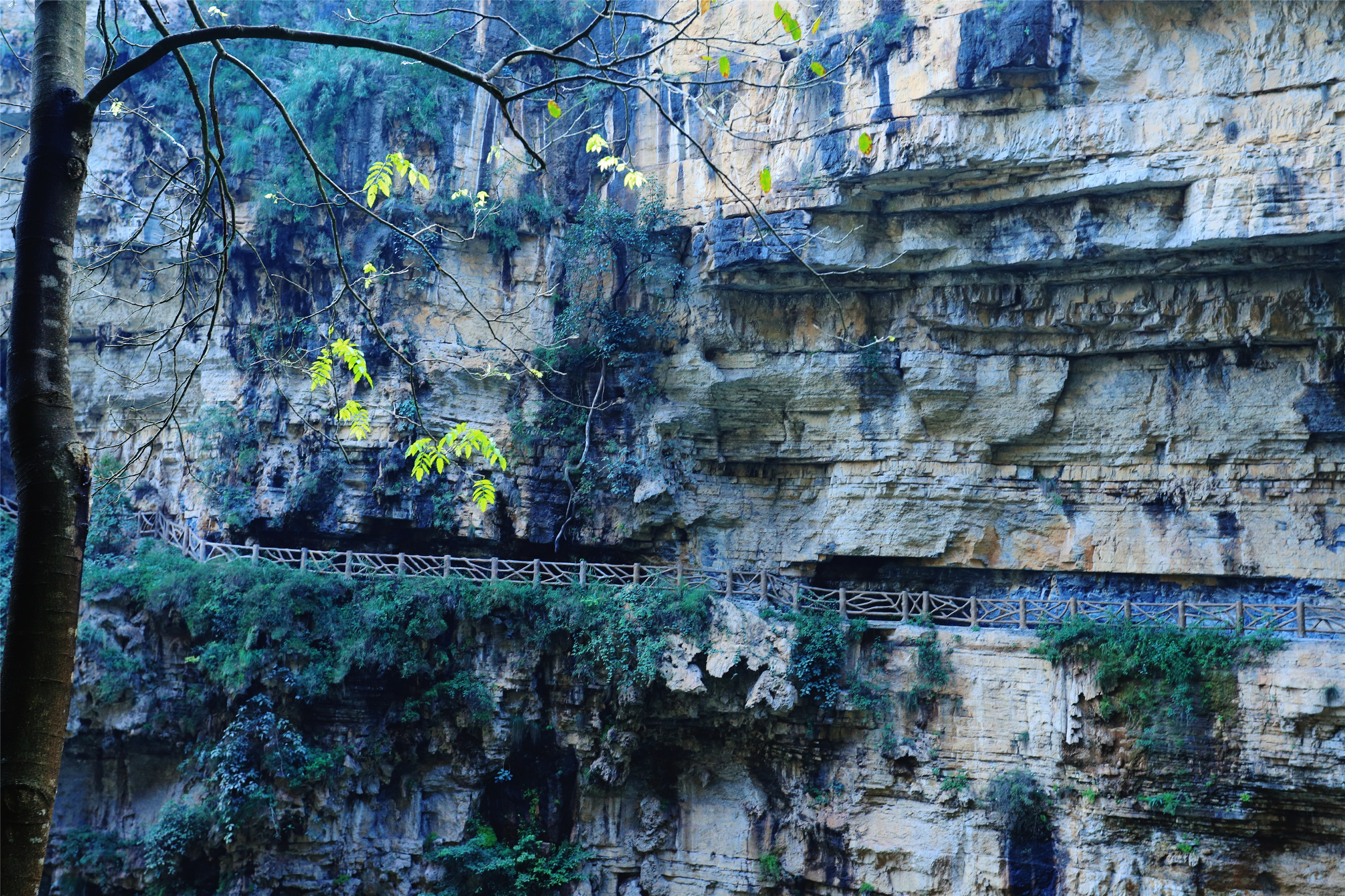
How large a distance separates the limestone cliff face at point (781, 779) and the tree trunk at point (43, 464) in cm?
1147

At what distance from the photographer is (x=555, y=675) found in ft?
47.8

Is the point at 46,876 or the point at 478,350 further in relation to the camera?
the point at 478,350

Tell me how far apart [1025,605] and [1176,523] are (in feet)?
10.6

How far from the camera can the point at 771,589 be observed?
1569 cm

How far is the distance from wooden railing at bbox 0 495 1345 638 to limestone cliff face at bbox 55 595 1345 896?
3.21 ft

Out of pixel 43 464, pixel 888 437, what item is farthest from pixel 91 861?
pixel 888 437

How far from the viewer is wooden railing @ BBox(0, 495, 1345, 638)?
44.8 ft

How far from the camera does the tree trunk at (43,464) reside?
2639mm

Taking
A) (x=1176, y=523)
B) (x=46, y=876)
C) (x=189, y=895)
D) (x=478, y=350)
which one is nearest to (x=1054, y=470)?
(x=1176, y=523)

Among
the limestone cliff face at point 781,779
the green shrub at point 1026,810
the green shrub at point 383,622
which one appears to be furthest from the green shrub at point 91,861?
the green shrub at point 1026,810

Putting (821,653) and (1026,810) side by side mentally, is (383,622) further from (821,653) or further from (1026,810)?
(1026,810)

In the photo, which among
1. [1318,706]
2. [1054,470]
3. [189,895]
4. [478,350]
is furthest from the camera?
[478,350]

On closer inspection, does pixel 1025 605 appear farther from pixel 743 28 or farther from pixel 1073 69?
Answer: pixel 743 28

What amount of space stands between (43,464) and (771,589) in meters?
13.6
